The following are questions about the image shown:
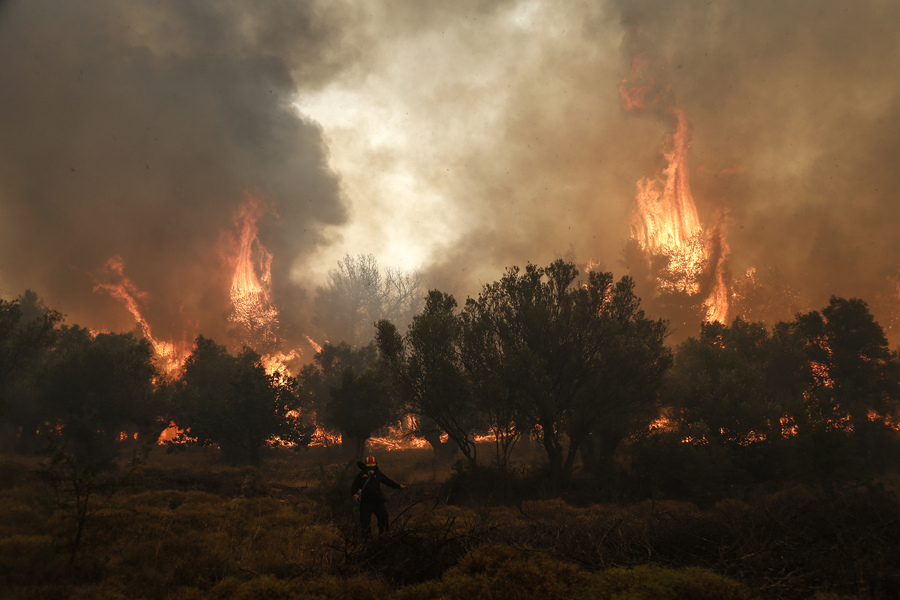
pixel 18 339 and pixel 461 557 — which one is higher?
pixel 18 339

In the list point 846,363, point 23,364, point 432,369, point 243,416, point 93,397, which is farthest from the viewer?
point 846,363

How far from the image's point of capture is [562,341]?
3198cm

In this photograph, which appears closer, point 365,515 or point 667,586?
point 667,586

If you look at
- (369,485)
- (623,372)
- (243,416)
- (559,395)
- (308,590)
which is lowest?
(308,590)

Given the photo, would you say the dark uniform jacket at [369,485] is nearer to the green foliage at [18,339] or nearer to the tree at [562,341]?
the tree at [562,341]

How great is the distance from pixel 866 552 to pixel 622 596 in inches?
261

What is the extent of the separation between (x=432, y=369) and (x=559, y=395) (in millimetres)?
9785

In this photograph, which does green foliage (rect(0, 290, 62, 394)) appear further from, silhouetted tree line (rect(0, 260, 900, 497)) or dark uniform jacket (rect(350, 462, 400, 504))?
dark uniform jacket (rect(350, 462, 400, 504))

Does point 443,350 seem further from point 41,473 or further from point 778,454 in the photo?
point 778,454

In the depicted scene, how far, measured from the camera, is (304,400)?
72250mm

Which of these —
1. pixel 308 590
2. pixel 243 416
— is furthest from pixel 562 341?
pixel 243 416

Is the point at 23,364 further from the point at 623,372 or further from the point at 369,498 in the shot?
the point at 623,372

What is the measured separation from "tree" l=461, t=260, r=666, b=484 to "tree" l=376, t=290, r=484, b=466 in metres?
1.88

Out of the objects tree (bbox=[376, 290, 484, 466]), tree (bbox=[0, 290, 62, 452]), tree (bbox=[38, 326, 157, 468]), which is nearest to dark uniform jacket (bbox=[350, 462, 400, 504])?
tree (bbox=[376, 290, 484, 466])
